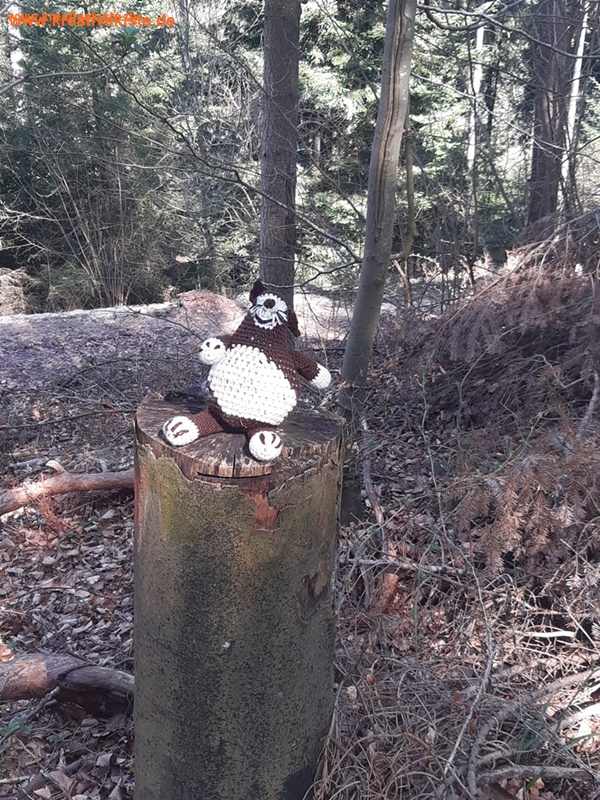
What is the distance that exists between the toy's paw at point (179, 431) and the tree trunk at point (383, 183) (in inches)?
105

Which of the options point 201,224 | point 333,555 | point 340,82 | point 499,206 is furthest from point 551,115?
point 201,224

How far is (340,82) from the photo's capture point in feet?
43.8

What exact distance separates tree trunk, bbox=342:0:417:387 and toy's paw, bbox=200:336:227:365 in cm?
238

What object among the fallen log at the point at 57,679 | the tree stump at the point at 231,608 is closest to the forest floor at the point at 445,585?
the fallen log at the point at 57,679

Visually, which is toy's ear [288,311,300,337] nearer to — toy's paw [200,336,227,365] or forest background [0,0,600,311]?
toy's paw [200,336,227,365]

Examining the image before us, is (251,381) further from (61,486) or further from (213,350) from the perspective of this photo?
(61,486)

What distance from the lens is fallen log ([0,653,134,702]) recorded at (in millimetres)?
2885

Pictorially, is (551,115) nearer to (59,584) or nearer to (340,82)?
(59,584)

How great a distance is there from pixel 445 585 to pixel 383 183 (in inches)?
96.4

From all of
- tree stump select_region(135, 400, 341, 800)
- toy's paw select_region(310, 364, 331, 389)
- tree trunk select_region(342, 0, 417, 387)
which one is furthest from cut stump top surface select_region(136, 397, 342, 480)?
tree trunk select_region(342, 0, 417, 387)

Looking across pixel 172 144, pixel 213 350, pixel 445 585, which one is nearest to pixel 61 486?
pixel 445 585

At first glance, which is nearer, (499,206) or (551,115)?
(551,115)

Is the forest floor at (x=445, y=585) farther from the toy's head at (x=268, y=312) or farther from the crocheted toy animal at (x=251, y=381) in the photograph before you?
the toy's head at (x=268, y=312)

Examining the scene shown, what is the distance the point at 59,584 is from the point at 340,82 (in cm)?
1240
